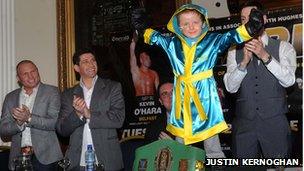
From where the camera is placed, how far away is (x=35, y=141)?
3.53 m

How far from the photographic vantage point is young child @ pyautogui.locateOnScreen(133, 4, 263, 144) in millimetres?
2707

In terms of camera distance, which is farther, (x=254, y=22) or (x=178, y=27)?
(x=178, y=27)

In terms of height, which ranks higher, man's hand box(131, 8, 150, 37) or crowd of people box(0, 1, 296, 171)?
man's hand box(131, 8, 150, 37)

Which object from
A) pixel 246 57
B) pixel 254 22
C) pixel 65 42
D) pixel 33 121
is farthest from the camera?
pixel 65 42

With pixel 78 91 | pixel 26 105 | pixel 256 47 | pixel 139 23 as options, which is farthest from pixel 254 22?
pixel 26 105

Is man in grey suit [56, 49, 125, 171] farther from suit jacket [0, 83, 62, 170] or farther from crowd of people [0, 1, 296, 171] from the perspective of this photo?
suit jacket [0, 83, 62, 170]

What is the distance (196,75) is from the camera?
2.72 meters

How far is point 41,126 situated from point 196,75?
121 centimetres

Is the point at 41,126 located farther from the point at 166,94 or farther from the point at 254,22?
the point at 254,22

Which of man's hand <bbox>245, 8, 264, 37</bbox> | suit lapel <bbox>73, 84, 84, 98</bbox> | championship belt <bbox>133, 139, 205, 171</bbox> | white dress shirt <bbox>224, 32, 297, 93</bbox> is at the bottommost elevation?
championship belt <bbox>133, 139, 205, 171</bbox>

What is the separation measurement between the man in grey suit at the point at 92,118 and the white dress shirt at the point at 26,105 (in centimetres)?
24

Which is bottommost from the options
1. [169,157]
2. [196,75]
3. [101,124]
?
[169,157]

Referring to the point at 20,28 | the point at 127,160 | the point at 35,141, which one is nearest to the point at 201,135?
the point at 127,160

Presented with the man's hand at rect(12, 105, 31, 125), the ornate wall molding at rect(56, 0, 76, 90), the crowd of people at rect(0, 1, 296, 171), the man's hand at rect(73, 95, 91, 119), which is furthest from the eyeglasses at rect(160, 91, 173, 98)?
the ornate wall molding at rect(56, 0, 76, 90)
